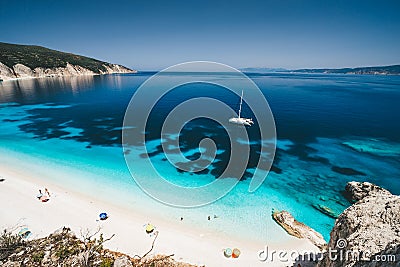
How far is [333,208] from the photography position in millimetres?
19109

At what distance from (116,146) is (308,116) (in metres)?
45.0

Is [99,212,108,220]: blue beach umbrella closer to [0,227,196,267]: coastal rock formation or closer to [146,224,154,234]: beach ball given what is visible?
[0,227,196,267]: coastal rock formation

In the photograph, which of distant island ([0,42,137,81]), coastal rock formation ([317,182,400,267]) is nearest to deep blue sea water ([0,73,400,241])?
coastal rock formation ([317,182,400,267])

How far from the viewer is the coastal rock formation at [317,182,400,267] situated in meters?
6.41

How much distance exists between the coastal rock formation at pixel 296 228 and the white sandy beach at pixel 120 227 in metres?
0.64

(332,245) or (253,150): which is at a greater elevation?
(332,245)

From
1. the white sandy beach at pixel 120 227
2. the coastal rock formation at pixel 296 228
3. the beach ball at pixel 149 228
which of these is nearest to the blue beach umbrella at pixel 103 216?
the white sandy beach at pixel 120 227

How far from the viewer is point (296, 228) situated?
16312 millimetres

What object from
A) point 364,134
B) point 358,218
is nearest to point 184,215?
point 358,218

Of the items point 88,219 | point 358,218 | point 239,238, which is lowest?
point 239,238

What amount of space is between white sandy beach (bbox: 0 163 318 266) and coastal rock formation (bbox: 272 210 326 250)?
643 mm

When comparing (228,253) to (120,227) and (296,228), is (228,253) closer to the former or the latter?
(296,228)

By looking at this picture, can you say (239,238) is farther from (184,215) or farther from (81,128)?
(81,128)

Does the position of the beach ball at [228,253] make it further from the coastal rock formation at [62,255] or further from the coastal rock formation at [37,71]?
the coastal rock formation at [37,71]
